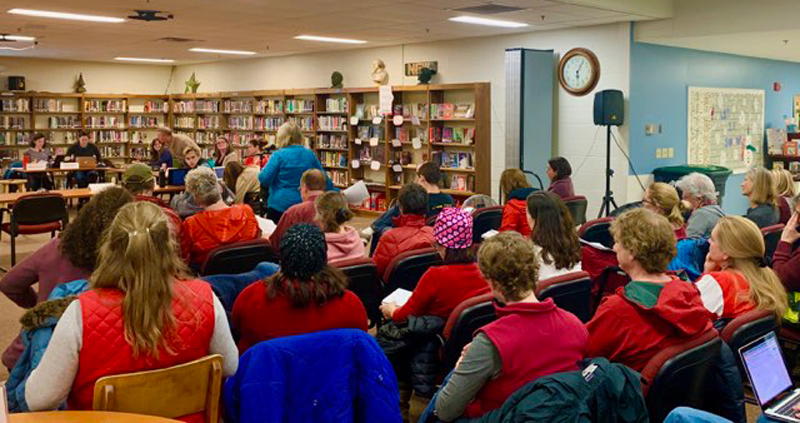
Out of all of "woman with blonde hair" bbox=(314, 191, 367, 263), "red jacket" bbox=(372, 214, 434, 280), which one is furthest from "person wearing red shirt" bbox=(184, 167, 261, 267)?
"red jacket" bbox=(372, 214, 434, 280)

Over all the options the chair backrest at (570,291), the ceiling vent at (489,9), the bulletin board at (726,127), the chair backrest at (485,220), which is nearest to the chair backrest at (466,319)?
the chair backrest at (570,291)

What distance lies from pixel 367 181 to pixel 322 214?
27.1 ft

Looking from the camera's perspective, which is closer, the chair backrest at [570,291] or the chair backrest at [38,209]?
the chair backrest at [570,291]

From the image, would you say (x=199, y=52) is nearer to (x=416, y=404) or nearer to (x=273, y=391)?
(x=416, y=404)

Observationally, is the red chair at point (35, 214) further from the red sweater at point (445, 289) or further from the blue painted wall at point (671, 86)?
the blue painted wall at point (671, 86)

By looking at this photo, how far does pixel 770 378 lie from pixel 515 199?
348 cm

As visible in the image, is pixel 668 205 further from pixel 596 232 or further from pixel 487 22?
pixel 487 22

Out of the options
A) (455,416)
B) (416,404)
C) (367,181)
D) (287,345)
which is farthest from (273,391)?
(367,181)

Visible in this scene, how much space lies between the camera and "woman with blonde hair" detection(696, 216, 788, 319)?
3.36m

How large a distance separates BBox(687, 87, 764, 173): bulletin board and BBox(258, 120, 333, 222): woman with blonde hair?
6.10 metres

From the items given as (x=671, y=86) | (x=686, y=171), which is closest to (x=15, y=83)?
(x=671, y=86)

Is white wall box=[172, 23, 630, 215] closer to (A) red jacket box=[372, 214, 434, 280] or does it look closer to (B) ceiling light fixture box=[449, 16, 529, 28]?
(B) ceiling light fixture box=[449, 16, 529, 28]

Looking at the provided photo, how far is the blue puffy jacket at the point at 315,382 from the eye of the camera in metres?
2.32

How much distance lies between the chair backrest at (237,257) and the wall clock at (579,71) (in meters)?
6.21
